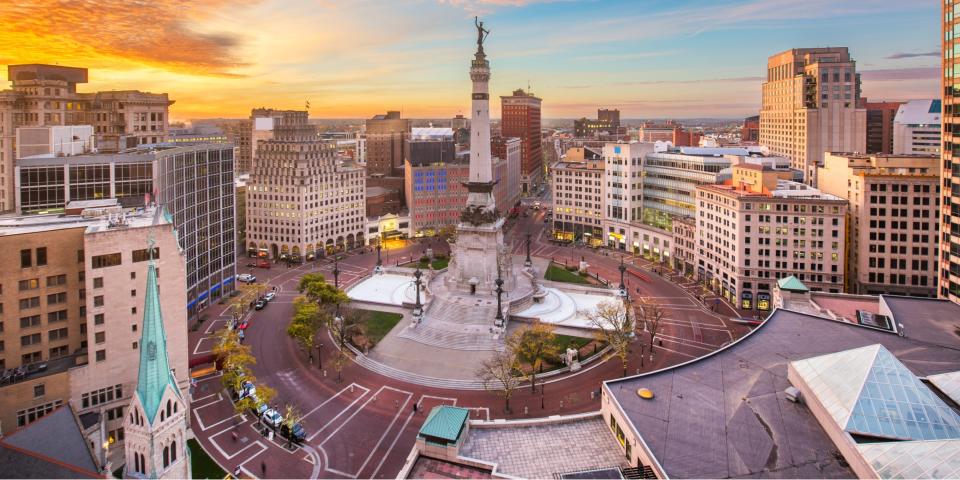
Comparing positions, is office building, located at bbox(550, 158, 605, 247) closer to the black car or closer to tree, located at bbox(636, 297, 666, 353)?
tree, located at bbox(636, 297, 666, 353)

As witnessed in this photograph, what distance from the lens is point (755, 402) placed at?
171 feet

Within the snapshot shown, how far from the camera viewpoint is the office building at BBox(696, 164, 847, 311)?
108812 millimetres

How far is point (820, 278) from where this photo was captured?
361 feet

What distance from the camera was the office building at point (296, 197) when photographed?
152500 mm

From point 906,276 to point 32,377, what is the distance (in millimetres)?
129903

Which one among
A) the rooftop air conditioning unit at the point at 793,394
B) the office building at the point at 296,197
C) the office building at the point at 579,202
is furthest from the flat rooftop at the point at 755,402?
the office building at the point at 296,197

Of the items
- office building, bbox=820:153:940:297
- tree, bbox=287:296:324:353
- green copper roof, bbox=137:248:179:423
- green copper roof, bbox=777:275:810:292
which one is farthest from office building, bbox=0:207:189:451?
office building, bbox=820:153:940:297

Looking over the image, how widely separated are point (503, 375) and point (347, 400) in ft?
67.4

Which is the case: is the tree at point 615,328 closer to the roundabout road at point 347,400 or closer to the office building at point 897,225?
the roundabout road at point 347,400

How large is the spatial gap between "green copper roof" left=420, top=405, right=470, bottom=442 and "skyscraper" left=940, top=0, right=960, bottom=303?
234ft

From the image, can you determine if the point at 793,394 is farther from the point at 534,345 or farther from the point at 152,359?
the point at 152,359

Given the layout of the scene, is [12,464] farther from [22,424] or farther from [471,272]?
[471,272]

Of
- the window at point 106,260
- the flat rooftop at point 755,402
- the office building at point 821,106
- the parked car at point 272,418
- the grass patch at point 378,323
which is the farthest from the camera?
the office building at point 821,106

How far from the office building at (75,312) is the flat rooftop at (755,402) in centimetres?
5101
